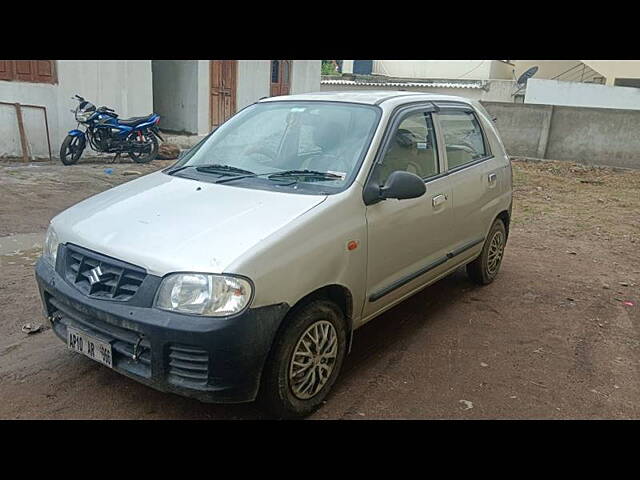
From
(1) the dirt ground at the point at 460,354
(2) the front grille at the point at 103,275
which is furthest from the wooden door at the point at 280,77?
(2) the front grille at the point at 103,275

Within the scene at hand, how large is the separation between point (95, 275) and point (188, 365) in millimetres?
695

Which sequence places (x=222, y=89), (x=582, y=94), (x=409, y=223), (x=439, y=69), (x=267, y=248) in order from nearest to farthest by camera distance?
(x=267, y=248) < (x=409, y=223) < (x=222, y=89) < (x=582, y=94) < (x=439, y=69)

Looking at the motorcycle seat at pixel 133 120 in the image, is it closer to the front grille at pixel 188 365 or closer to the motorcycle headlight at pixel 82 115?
the motorcycle headlight at pixel 82 115

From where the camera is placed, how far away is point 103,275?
279cm

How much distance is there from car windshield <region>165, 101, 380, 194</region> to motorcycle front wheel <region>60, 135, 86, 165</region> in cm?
725

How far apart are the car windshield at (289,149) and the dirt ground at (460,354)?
131 centimetres

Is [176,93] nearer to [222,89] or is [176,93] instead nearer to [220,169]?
[222,89]

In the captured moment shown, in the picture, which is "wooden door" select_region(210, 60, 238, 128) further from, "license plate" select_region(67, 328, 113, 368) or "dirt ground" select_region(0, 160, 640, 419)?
"license plate" select_region(67, 328, 113, 368)

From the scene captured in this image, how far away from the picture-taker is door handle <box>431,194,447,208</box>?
158 inches

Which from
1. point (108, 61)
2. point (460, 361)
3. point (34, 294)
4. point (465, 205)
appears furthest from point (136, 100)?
point (460, 361)

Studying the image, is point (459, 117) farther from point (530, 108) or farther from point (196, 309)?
point (530, 108)

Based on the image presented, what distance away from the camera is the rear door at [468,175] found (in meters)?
4.38

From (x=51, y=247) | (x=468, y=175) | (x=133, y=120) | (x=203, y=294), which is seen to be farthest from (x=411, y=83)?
(x=203, y=294)

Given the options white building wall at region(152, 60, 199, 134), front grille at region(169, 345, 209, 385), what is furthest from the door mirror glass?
white building wall at region(152, 60, 199, 134)
